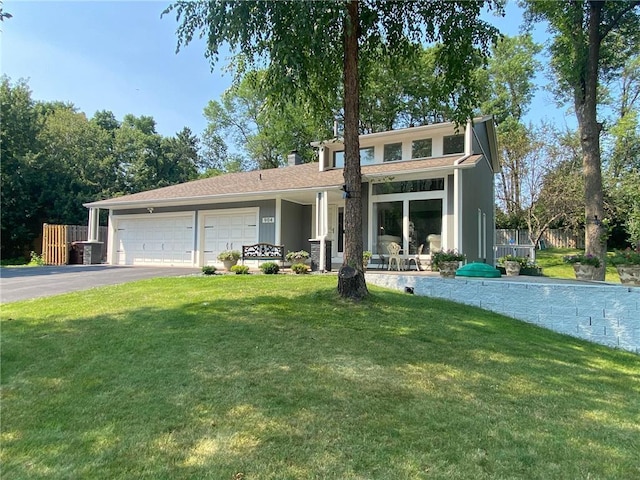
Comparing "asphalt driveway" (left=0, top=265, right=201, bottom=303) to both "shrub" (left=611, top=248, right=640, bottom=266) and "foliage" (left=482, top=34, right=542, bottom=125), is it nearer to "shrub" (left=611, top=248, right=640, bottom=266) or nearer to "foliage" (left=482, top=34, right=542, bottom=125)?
"shrub" (left=611, top=248, right=640, bottom=266)

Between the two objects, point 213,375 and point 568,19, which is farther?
point 568,19

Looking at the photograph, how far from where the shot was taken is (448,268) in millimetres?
8359

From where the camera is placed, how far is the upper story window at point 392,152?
→ 1327 cm

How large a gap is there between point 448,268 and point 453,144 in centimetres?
574

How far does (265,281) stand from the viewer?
8680 mm

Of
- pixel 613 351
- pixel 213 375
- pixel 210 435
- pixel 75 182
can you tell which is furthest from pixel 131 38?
pixel 75 182

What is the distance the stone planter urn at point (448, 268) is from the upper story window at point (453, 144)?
543 centimetres

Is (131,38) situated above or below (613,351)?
above

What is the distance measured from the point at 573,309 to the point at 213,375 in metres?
6.69

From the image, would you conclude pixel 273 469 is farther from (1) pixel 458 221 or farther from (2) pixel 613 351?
(1) pixel 458 221

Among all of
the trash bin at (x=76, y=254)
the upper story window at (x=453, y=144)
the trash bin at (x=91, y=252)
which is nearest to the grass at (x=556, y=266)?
the upper story window at (x=453, y=144)

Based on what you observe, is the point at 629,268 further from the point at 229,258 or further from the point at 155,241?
the point at 155,241

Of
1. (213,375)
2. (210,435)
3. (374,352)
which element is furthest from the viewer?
(374,352)

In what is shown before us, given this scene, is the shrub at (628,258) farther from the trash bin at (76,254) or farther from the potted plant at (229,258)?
the trash bin at (76,254)
